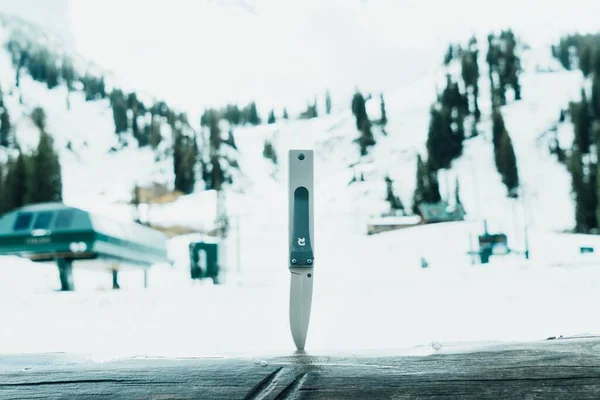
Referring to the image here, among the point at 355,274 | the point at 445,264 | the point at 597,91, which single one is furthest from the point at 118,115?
the point at 597,91

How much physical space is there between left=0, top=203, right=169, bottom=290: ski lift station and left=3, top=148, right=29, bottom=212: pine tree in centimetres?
18

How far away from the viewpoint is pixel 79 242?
3.50 m

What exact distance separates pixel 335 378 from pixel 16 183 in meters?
2.92

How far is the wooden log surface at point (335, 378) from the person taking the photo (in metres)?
0.51

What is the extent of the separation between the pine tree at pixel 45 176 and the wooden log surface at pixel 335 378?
8.23 ft

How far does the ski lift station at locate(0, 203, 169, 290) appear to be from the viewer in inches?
132

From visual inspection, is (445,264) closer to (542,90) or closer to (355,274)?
(355,274)

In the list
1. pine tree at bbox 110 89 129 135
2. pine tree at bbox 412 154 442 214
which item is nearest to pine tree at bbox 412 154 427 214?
pine tree at bbox 412 154 442 214

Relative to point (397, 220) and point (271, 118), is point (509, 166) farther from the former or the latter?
point (271, 118)

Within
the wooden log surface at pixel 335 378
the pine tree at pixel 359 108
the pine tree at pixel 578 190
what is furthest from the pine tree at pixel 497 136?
the wooden log surface at pixel 335 378

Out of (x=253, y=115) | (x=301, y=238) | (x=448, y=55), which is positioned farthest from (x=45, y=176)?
(x=301, y=238)

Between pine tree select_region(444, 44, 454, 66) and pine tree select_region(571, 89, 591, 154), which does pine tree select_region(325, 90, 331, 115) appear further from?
pine tree select_region(571, 89, 591, 154)

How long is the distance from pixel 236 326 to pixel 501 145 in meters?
1.98

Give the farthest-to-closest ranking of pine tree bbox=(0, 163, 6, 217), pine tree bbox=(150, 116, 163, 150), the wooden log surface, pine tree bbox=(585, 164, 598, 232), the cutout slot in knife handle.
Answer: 1. pine tree bbox=(150, 116, 163, 150)
2. pine tree bbox=(585, 164, 598, 232)
3. pine tree bbox=(0, 163, 6, 217)
4. the cutout slot in knife handle
5. the wooden log surface
